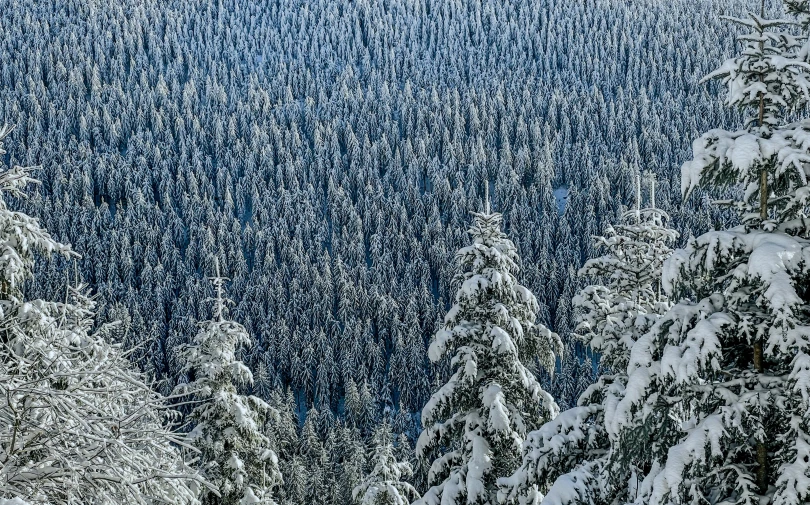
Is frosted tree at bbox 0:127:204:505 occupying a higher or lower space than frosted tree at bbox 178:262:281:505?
higher

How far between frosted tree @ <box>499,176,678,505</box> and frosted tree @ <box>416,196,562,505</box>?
1.12 meters

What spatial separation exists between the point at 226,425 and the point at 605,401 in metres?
10.3

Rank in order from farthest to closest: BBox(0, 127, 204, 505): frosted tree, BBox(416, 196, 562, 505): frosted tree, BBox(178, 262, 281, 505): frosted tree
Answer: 1. BBox(178, 262, 281, 505): frosted tree
2. BBox(416, 196, 562, 505): frosted tree
3. BBox(0, 127, 204, 505): frosted tree

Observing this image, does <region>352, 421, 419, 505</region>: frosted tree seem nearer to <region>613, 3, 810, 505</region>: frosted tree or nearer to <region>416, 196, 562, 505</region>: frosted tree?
<region>416, 196, 562, 505</region>: frosted tree

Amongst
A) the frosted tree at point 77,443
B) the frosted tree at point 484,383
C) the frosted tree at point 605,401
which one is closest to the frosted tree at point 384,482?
the frosted tree at point 484,383

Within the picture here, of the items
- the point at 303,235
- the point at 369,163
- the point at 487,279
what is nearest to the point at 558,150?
the point at 369,163

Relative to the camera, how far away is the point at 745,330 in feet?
22.7

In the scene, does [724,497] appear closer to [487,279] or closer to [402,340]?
[487,279]

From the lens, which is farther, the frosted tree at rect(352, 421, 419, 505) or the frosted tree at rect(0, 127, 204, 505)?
the frosted tree at rect(352, 421, 419, 505)

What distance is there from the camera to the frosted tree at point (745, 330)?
670cm

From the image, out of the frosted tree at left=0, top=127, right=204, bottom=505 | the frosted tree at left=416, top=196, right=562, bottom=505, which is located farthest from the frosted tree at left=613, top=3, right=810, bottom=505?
the frosted tree at left=416, top=196, right=562, bottom=505

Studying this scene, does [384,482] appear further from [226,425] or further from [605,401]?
[605,401]

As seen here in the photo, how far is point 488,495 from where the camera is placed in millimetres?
13938

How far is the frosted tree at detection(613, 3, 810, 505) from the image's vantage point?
22.0 ft
